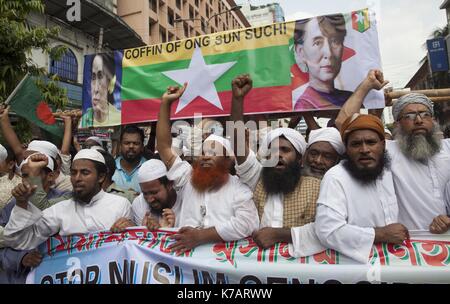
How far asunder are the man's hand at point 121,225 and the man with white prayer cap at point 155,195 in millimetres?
139

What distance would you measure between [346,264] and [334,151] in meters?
0.88

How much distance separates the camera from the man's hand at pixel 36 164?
102 inches

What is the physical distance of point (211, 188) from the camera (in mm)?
2615

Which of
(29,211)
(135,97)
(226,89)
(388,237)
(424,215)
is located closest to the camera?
(388,237)

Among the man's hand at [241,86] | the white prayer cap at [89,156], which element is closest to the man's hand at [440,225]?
the man's hand at [241,86]

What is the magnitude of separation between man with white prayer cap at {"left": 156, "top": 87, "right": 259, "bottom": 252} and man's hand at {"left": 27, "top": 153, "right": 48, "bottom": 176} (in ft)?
2.73

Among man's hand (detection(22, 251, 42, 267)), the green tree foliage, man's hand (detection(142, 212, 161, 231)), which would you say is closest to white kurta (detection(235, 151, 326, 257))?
man's hand (detection(142, 212, 161, 231))

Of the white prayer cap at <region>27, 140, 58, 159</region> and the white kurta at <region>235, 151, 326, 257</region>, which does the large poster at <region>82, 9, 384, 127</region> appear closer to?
the white prayer cap at <region>27, 140, 58, 159</region>

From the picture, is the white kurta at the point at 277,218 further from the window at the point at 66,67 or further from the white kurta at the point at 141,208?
the window at the point at 66,67

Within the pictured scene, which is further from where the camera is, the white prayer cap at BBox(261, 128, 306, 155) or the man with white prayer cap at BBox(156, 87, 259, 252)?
the white prayer cap at BBox(261, 128, 306, 155)

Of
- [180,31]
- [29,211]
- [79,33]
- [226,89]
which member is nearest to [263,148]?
[226,89]

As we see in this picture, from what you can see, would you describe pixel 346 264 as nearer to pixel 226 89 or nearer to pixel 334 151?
pixel 334 151

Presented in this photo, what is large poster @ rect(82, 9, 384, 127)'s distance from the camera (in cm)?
345

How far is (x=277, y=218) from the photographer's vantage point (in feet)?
7.74
